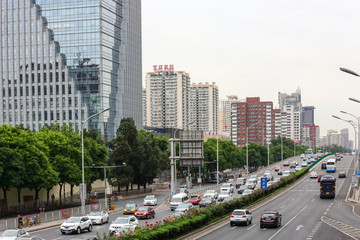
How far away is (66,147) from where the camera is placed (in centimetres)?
6956

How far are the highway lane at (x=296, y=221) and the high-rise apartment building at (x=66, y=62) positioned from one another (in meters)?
82.5

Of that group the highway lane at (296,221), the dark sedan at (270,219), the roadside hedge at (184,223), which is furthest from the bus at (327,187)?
the dark sedan at (270,219)

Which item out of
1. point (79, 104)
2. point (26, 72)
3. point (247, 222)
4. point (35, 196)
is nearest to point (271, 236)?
point (247, 222)

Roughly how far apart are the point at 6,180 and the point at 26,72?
4080 inches

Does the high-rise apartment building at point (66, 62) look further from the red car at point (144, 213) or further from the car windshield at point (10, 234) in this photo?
the car windshield at point (10, 234)

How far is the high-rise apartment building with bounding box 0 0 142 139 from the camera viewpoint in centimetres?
14438

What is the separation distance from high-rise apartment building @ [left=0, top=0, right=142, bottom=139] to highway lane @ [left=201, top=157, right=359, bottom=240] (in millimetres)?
82536

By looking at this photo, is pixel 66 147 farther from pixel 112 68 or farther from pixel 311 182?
pixel 112 68

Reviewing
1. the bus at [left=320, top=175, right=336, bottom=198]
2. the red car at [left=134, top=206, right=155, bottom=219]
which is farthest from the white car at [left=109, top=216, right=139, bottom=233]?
the bus at [left=320, top=175, right=336, bottom=198]

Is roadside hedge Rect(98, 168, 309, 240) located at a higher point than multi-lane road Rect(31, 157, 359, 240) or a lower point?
higher

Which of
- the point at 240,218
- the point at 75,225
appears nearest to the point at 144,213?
the point at 75,225

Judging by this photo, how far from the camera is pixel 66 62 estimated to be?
147250 mm

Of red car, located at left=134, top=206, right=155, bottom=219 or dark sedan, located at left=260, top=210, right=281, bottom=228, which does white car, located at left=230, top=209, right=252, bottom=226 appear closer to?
dark sedan, located at left=260, top=210, right=281, bottom=228

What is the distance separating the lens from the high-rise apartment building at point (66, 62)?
144375 mm
